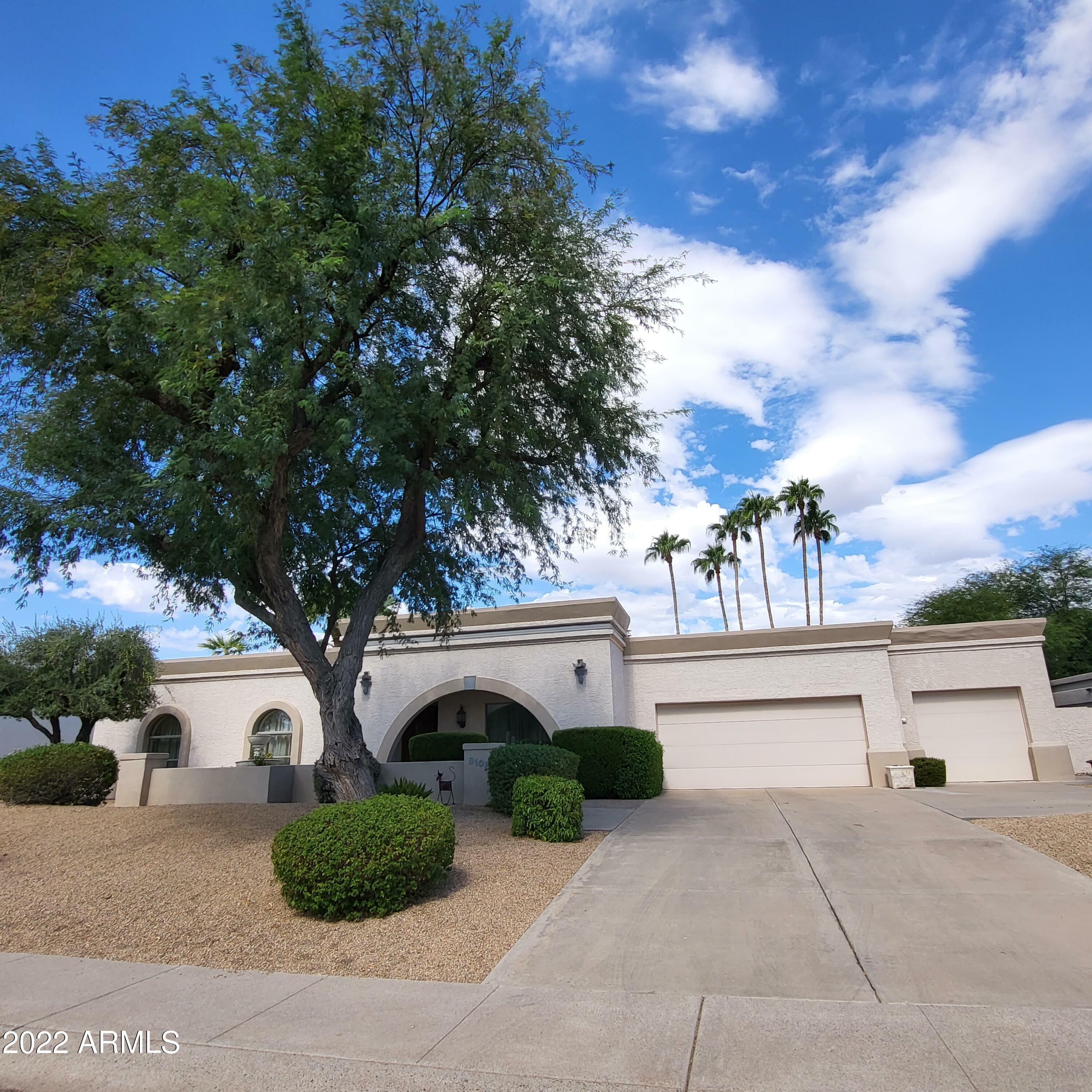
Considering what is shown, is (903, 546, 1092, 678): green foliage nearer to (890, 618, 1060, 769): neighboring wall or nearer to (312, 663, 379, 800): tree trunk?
(890, 618, 1060, 769): neighboring wall

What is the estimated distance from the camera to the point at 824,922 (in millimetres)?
6535

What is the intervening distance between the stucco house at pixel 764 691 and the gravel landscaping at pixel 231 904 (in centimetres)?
775

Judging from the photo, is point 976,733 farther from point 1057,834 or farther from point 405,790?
point 405,790

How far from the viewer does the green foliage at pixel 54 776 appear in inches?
530

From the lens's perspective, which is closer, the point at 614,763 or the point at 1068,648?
the point at 614,763

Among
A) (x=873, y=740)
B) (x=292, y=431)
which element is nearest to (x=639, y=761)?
(x=873, y=740)

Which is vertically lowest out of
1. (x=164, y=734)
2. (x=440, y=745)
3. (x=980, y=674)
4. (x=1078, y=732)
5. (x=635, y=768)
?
(x=635, y=768)

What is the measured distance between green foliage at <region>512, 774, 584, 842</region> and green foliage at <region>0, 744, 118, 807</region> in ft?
28.0

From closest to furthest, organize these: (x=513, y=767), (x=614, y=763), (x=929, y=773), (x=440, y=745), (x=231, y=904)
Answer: (x=231, y=904) → (x=513, y=767) → (x=614, y=763) → (x=929, y=773) → (x=440, y=745)

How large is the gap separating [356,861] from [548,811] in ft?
13.0

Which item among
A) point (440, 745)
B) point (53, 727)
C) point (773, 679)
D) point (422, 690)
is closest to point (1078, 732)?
point (773, 679)

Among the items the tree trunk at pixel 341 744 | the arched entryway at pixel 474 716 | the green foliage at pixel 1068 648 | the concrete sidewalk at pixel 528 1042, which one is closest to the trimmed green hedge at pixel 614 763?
the arched entryway at pixel 474 716

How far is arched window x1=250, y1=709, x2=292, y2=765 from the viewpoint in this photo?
21.4m

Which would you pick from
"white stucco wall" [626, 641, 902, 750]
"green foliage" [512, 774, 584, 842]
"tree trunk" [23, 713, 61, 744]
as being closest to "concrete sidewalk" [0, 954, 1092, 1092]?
"green foliage" [512, 774, 584, 842]
